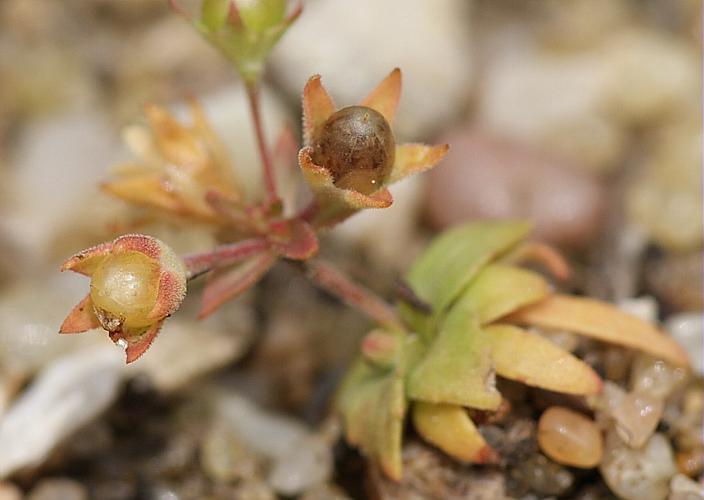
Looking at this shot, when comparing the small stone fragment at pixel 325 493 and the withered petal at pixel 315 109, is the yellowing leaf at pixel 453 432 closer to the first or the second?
the small stone fragment at pixel 325 493

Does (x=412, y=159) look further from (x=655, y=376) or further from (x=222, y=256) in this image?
(x=655, y=376)

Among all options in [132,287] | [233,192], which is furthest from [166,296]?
[233,192]

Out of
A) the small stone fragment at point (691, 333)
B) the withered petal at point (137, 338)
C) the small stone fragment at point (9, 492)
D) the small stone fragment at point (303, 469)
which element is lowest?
the small stone fragment at point (9, 492)

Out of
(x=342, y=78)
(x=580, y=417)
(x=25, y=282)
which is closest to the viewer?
(x=580, y=417)

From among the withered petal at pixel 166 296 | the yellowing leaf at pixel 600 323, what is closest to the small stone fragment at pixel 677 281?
the yellowing leaf at pixel 600 323

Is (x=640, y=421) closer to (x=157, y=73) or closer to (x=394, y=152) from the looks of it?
(x=394, y=152)

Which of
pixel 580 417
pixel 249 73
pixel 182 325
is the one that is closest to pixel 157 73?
pixel 182 325
